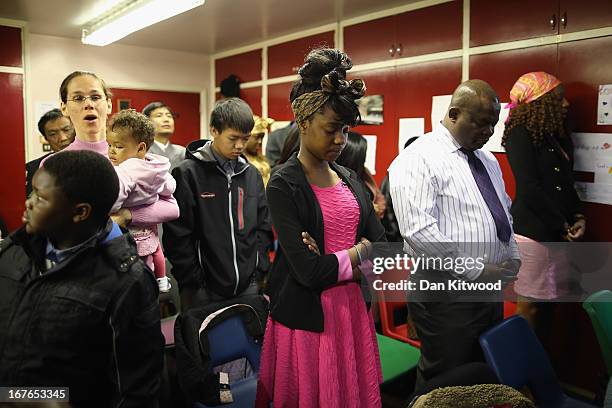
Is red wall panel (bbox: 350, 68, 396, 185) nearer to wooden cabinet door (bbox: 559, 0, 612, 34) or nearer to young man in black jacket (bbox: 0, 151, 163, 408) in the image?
wooden cabinet door (bbox: 559, 0, 612, 34)

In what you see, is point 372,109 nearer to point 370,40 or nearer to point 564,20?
point 370,40

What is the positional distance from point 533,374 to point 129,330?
63.5 inches

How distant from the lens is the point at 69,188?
1214 mm

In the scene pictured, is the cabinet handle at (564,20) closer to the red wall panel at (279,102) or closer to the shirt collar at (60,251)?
the red wall panel at (279,102)

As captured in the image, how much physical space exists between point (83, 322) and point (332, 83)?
0.95 metres

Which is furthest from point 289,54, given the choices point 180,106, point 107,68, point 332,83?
point 332,83

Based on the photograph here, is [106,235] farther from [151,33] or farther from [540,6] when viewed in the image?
[151,33]

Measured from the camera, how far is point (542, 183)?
285cm

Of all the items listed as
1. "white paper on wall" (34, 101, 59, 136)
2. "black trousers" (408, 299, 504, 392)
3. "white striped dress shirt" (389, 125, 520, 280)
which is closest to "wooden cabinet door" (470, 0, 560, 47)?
"white striped dress shirt" (389, 125, 520, 280)

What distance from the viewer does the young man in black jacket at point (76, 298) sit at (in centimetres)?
121

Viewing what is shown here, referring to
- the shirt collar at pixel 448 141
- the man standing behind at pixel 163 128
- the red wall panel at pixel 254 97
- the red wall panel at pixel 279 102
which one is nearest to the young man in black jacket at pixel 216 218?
the shirt collar at pixel 448 141

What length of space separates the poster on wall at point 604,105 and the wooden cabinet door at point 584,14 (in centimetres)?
36

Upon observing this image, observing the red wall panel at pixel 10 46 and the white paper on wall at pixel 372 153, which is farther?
the red wall panel at pixel 10 46

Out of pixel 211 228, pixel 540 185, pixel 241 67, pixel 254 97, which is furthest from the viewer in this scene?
pixel 241 67
